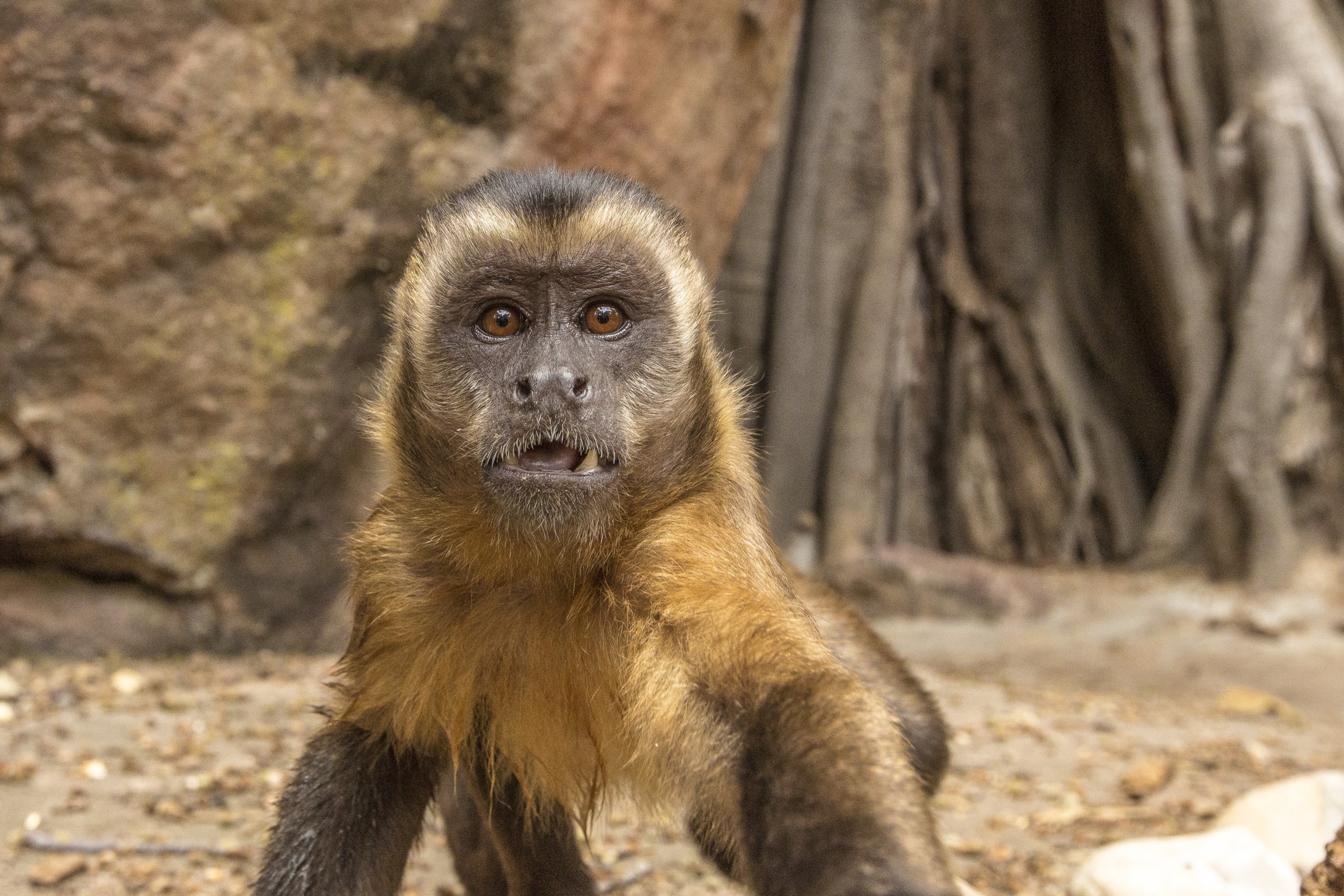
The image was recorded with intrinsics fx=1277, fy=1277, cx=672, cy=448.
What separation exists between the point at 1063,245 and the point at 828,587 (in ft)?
18.6

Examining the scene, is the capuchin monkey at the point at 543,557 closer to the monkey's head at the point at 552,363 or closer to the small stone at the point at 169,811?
the monkey's head at the point at 552,363

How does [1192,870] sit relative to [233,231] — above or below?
below

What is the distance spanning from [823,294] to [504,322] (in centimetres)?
494

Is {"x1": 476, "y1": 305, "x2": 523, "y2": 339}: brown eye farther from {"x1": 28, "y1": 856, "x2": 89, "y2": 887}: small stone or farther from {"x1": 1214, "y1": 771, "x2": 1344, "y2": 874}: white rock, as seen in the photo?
{"x1": 1214, "y1": 771, "x2": 1344, "y2": 874}: white rock

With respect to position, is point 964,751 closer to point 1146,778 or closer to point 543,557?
point 1146,778

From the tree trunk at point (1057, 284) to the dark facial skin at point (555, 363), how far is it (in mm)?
4365

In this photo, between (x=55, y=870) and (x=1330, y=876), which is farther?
(x=55, y=870)

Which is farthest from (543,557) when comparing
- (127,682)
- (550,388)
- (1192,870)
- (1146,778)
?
(127,682)

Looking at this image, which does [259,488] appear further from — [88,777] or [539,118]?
[539,118]

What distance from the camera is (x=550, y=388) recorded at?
91.7 inches

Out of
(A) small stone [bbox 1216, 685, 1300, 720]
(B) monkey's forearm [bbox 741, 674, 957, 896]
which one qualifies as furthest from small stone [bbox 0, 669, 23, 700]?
(A) small stone [bbox 1216, 685, 1300, 720]

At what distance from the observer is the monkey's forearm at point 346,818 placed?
8.13 feet

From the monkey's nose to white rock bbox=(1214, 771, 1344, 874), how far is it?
212 cm

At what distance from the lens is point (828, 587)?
10.8ft
